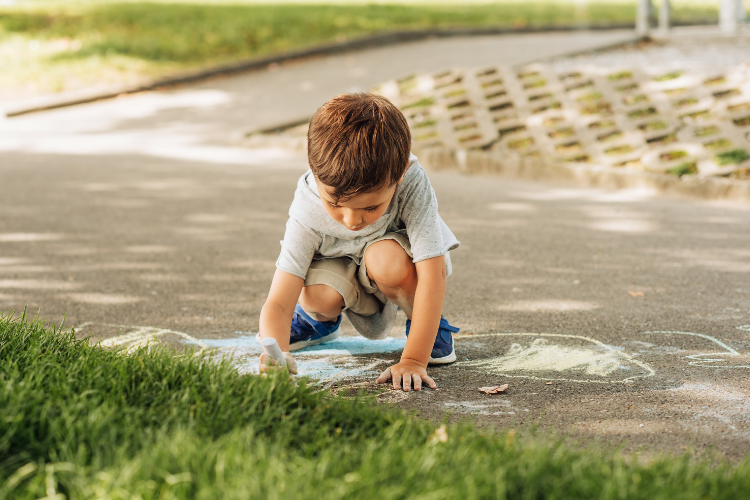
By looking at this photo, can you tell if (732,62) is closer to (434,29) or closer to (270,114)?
(270,114)

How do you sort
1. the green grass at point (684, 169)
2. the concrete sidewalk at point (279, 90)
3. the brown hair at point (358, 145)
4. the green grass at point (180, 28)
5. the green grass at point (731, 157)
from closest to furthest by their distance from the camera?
the brown hair at point (358, 145)
the green grass at point (731, 157)
the green grass at point (684, 169)
the concrete sidewalk at point (279, 90)
the green grass at point (180, 28)

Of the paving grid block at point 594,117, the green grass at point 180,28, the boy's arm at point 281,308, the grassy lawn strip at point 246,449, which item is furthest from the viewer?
the green grass at point 180,28

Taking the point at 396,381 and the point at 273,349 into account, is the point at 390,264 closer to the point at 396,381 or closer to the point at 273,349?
the point at 396,381

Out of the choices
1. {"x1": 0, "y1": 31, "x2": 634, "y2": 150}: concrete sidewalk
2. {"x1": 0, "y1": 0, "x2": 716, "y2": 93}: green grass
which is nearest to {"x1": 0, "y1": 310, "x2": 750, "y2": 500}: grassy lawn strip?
{"x1": 0, "y1": 31, "x2": 634, "y2": 150}: concrete sidewalk

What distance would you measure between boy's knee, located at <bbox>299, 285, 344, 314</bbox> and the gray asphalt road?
0.19 m

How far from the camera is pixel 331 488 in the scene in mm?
1540

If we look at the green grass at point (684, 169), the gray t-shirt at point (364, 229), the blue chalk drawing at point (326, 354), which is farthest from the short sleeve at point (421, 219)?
the green grass at point (684, 169)

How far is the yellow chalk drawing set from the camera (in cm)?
255

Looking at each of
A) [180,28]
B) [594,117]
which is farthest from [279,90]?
[594,117]

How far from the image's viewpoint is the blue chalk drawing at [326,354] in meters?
2.63

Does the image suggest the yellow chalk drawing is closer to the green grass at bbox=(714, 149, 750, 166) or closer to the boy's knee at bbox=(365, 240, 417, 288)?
the boy's knee at bbox=(365, 240, 417, 288)

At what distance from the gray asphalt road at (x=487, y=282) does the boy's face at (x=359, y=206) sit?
0.54m

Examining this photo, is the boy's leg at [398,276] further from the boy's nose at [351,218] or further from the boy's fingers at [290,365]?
the boy's fingers at [290,365]

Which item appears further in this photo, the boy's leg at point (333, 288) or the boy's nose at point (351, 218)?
the boy's leg at point (333, 288)
